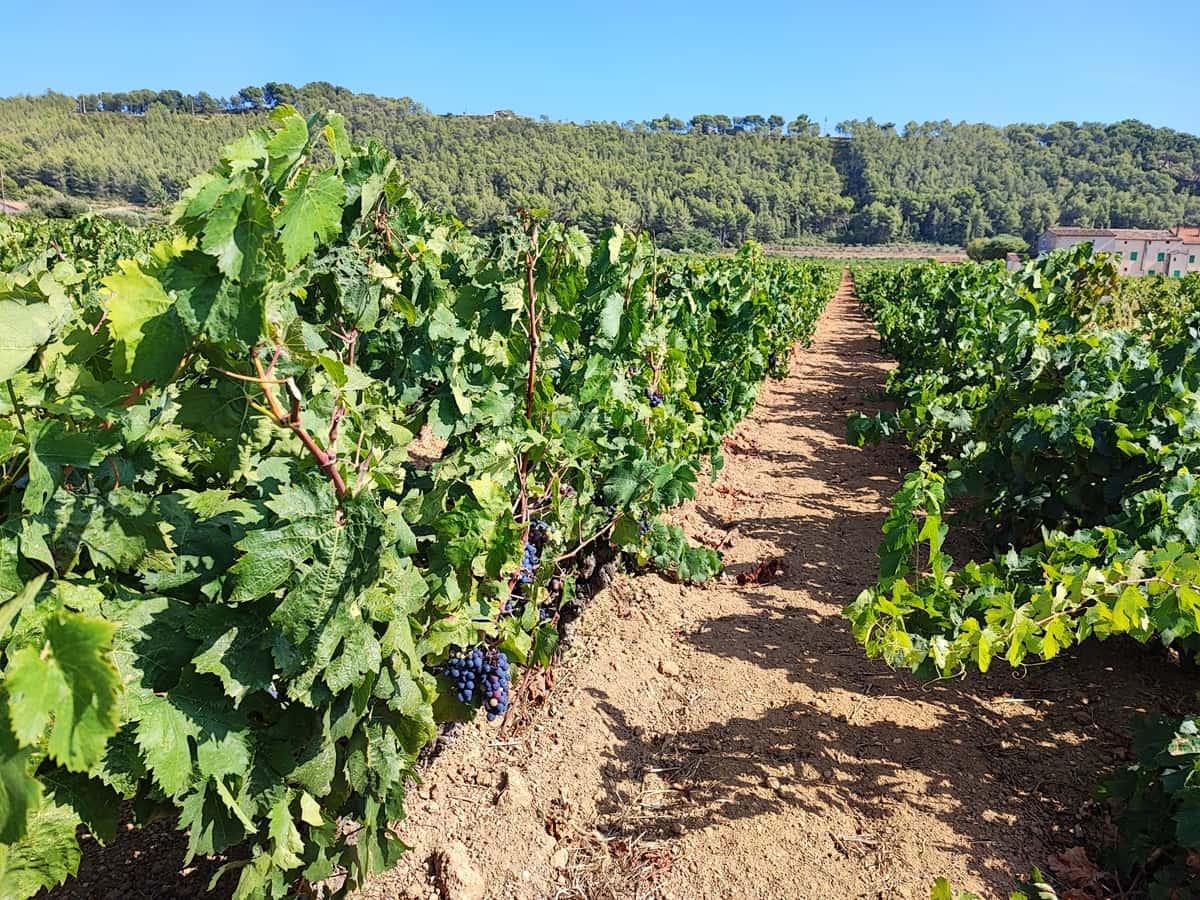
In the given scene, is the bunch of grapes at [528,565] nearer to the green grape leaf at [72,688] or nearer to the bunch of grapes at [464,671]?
the bunch of grapes at [464,671]

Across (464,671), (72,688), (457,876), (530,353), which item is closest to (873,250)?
(530,353)

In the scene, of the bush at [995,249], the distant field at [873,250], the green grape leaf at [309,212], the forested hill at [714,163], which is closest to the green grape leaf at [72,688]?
the green grape leaf at [309,212]

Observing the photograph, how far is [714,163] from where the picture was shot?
13338 cm

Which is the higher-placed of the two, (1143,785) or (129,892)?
(1143,785)

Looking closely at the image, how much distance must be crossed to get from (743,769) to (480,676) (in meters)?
1.21

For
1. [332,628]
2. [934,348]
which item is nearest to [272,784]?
[332,628]

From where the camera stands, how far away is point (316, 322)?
9.12ft

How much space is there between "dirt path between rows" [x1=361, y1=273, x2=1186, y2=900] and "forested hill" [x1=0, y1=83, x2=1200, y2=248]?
57.1 metres

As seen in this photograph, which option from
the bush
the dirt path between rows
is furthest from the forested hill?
the dirt path between rows

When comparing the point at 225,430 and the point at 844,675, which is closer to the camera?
the point at 225,430

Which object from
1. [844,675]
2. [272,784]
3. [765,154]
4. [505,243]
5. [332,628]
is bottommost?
[844,675]

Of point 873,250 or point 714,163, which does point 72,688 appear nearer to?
point 873,250

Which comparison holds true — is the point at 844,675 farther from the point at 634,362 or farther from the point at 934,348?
the point at 934,348

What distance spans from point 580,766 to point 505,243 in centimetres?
221
